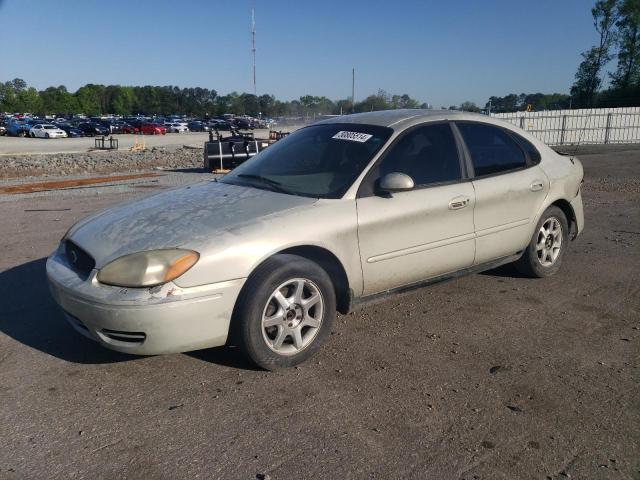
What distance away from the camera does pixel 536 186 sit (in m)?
4.81

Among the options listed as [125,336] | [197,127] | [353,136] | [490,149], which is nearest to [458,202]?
[490,149]

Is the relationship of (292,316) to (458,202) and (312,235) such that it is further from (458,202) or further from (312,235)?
(458,202)

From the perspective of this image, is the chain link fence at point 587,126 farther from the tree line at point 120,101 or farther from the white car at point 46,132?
the tree line at point 120,101

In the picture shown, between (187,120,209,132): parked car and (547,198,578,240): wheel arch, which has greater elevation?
(547,198,578,240): wheel arch

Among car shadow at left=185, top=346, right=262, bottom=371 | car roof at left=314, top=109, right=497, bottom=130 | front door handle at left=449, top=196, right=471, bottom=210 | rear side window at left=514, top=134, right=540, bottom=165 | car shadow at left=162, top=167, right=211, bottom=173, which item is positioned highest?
car roof at left=314, top=109, right=497, bottom=130

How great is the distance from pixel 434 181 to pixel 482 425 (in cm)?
193

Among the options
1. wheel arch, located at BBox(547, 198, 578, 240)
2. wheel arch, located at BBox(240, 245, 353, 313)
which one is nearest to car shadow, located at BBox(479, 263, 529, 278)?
wheel arch, located at BBox(547, 198, 578, 240)

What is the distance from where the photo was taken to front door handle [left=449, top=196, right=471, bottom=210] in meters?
4.17

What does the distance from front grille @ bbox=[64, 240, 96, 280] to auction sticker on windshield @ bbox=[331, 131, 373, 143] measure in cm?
207

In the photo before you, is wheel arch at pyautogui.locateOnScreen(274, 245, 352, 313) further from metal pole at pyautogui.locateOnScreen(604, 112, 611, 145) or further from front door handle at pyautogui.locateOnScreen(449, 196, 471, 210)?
metal pole at pyautogui.locateOnScreen(604, 112, 611, 145)

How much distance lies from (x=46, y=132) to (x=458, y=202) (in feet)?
169

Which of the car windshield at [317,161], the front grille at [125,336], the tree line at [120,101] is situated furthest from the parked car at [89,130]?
the tree line at [120,101]

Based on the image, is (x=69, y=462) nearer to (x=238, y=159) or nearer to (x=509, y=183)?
(x=509, y=183)

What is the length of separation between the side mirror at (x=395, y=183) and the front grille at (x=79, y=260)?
75.4 inches
